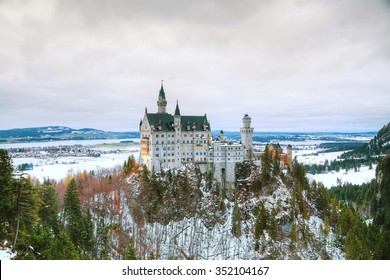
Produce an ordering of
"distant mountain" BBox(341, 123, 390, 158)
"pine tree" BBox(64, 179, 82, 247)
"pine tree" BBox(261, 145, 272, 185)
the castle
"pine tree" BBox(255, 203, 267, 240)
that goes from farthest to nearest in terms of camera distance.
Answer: "distant mountain" BBox(341, 123, 390, 158), "pine tree" BBox(261, 145, 272, 185), the castle, "pine tree" BBox(255, 203, 267, 240), "pine tree" BBox(64, 179, 82, 247)

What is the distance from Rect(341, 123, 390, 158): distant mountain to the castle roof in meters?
55.4

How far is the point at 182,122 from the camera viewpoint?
85.5 ft

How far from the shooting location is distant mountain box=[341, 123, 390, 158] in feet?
214

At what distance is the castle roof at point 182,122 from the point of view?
2450 centimetres

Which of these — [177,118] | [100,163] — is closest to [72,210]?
[100,163]

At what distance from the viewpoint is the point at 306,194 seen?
26.7 meters

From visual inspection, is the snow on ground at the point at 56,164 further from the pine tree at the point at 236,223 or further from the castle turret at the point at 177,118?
the pine tree at the point at 236,223

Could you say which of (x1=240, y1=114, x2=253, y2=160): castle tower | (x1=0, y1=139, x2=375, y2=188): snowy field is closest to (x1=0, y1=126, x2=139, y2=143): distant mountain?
(x1=0, y1=139, x2=375, y2=188): snowy field

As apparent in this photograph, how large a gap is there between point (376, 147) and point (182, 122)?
62802mm

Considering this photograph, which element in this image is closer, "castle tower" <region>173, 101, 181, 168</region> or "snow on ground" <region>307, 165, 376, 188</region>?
"castle tower" <region>173, 101, 181, 168</region>

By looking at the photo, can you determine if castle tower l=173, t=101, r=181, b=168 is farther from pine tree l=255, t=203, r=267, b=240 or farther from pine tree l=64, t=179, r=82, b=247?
pine tree l=64, t=179, r=82, b=247

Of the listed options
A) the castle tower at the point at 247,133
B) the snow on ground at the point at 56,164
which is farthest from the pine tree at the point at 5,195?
the castle tower at the point at 247,133

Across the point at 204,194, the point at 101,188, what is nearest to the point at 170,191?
the point at 204,194

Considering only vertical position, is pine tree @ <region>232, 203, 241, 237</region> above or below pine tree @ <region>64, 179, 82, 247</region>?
below
